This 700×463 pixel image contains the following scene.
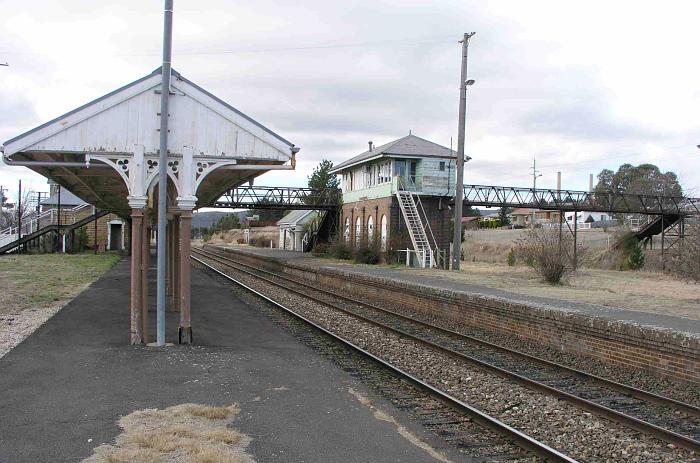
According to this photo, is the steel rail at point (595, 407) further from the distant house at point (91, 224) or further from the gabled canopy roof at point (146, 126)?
the distant house at point (91, 224)

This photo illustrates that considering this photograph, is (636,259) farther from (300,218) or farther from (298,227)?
(300,218)

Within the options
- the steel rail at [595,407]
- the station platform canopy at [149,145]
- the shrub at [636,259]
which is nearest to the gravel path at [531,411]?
the steel rail at [595,407]

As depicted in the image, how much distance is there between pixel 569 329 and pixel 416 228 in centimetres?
2292

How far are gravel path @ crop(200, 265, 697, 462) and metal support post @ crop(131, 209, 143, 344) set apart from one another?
12.7 ft

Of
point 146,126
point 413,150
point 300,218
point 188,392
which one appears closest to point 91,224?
point 300,218

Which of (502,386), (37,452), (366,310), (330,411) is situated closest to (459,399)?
(502,386)

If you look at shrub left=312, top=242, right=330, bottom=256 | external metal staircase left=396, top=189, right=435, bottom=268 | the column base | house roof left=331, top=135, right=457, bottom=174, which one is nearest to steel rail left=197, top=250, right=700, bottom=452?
the column base

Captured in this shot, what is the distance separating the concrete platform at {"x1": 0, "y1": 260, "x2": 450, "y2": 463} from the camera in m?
5.46

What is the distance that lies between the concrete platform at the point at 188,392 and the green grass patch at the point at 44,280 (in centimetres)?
495

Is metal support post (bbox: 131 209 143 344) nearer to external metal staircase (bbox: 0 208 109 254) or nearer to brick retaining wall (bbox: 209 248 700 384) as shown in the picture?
brick retaining wall (bbox: 209 248 700 384)

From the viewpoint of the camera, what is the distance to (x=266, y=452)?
532 centimetres

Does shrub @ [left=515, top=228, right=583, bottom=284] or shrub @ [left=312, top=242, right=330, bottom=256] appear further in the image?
shrub @ [left=312, top=242, right=330, bottom=256]

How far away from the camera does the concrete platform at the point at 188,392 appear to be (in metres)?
5.46

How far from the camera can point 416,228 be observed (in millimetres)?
33844
